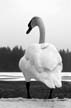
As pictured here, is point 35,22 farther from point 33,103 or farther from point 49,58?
point 33,103

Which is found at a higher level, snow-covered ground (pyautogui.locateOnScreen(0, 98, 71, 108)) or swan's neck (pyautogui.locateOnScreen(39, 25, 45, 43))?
swan's neck (pyautogui.locateOnScreen(39, 25, 45, 43))

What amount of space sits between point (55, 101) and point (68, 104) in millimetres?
418

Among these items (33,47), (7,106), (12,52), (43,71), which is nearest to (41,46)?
(33,47)

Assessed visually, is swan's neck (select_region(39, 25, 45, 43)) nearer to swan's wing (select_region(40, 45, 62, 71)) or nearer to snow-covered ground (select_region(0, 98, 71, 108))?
swan's wing (select_region(40, 45, 62, 71))

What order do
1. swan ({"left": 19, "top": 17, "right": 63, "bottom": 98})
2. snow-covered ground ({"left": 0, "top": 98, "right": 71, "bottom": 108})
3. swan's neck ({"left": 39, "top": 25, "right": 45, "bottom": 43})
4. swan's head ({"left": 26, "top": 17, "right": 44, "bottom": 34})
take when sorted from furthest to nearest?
swan's head ({"left": 26, "top": 17, "right": 44, "bottom": 34}) → swan's neck ({"left": 39, "top": 25, "right": 45, "bottom": 43}) → swan ({"left": 19, "top": 17, "right": 63, "bottom": 98}) → snow-covered ground ({"left": 0, "top": 98, "right": 71, "bottom": 108})

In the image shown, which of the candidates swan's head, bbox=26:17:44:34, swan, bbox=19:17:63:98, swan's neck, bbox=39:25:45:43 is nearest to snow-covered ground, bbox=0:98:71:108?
swan, bbox=19:17:63:98

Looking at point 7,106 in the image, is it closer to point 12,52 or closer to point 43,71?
point 43,71

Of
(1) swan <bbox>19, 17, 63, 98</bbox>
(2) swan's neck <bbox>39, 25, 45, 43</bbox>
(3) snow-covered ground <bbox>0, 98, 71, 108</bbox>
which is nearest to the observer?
(3) snow-covered ground <bbox>0, 98, 71, 108</bbox>

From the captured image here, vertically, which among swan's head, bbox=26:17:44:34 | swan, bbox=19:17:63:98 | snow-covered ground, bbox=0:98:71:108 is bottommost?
snow-covered ground, bbox=0:98:71:108

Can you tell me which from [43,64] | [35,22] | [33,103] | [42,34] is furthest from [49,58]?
[35,22]

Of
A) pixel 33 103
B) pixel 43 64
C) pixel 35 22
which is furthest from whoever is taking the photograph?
pixel 35 22

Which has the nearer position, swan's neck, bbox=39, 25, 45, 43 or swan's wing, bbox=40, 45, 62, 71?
swan's wing, bbox=40, 45, 62, 71

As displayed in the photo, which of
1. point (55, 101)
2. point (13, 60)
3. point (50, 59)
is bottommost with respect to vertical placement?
point (13, 60)

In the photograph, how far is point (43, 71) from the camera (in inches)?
364
